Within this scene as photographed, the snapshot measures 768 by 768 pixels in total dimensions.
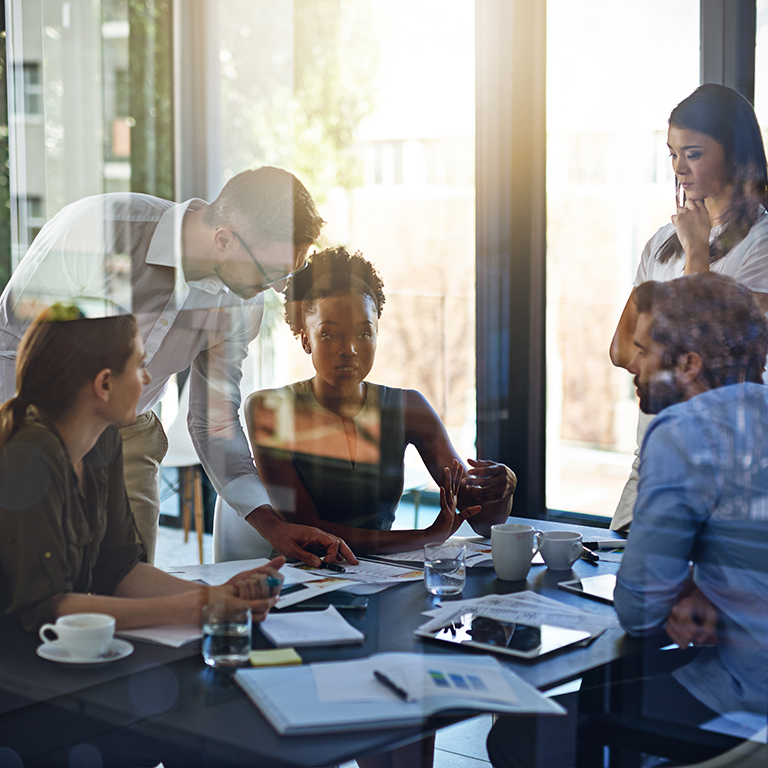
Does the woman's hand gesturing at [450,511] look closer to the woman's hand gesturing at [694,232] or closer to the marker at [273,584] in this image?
the marker at [273,584]

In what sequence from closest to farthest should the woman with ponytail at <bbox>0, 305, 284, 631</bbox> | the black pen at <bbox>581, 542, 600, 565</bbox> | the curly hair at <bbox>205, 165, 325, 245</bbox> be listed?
the woman with ponytail at <bbox>0, 305, 284, 631</bbox>, the black pen at <bbox>581, 542, 600, 565</bbox>, the curly hair at <bbox>205, 165, 325, 245</bbox>

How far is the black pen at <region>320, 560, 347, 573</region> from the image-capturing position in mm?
1429

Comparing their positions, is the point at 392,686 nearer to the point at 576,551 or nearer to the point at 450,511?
the point at 576,551

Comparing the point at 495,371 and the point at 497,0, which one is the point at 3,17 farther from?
the point at 495,371

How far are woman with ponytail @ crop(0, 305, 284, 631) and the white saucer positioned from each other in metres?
0.06

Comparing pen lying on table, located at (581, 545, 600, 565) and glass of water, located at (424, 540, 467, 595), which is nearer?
glass of water, located at (424, 540, 467, 595)

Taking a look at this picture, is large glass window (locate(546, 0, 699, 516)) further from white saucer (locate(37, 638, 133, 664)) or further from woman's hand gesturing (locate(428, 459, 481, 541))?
Result: white saucer (locate(37, 638, 133, 664))

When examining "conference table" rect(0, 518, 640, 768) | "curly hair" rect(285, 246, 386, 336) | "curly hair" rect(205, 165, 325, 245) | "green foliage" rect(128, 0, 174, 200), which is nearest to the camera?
"conference table" rect(0, 518, 640, 768)

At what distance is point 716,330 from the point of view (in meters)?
1.34

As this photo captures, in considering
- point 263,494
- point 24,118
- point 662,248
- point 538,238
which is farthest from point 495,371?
point 24,118

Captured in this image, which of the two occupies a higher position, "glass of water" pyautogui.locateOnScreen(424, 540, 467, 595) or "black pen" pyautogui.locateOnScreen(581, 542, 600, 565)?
"glass of water" pyautogui.locateOnScreen(424, 540, 467, 595)

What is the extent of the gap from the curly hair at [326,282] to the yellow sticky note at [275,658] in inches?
40.5

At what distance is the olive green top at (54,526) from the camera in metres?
1.16

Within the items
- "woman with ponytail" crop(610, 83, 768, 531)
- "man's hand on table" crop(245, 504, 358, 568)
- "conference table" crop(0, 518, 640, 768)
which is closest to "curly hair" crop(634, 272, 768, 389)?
"woman with ponytail" crop(610, 83, 768, 531)
